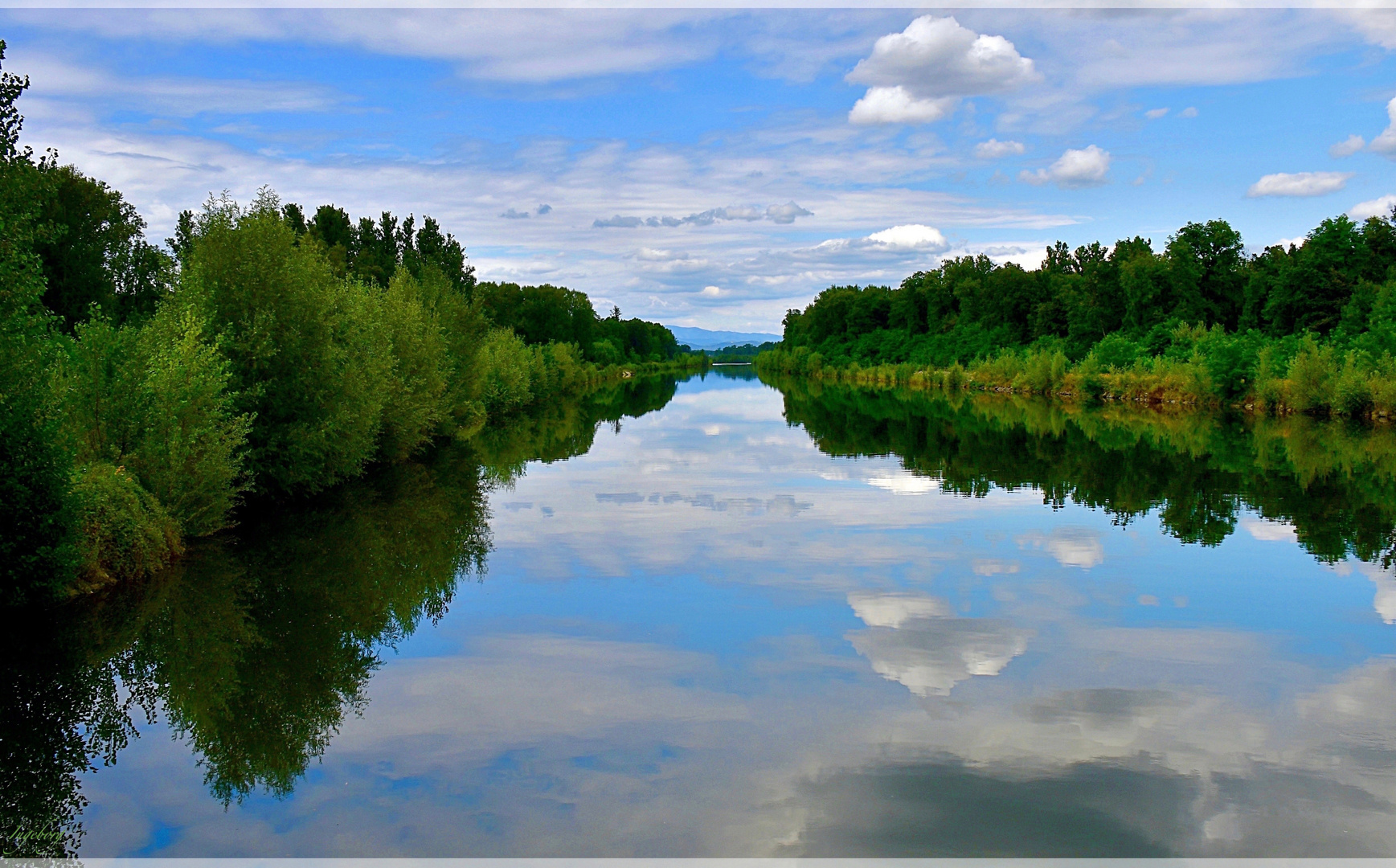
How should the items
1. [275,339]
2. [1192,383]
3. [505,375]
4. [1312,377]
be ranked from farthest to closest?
[505,375], [1192,383], [1312,377], [275,339]

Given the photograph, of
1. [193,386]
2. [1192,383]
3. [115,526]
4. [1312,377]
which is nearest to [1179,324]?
[1192,383]

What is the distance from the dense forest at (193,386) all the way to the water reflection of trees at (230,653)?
986mm

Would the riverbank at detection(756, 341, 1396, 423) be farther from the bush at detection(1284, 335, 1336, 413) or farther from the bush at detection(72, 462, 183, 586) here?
the bush at detection(72, 462, 183, 586)

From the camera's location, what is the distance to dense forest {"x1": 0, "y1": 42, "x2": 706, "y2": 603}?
12.1m

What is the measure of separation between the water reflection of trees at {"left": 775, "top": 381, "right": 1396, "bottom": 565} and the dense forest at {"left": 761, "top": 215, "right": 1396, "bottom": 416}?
3.68 m

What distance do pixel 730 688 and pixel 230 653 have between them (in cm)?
591

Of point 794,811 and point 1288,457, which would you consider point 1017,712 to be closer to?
point 794,811

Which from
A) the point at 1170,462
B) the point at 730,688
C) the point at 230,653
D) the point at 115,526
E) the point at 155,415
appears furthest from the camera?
the point at 1170,462

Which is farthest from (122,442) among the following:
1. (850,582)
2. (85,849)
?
(850,582)

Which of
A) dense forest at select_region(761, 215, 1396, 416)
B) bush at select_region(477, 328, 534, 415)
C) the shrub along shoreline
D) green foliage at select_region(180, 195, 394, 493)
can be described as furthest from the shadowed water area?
bush at select_region(477, 328, 534, 415)

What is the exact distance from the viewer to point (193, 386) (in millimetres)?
16375

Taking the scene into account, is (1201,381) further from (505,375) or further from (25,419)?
(25,419)

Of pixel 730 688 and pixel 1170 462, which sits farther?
pixel 1170 462

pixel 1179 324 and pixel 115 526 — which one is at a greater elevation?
pixel 1179 324
